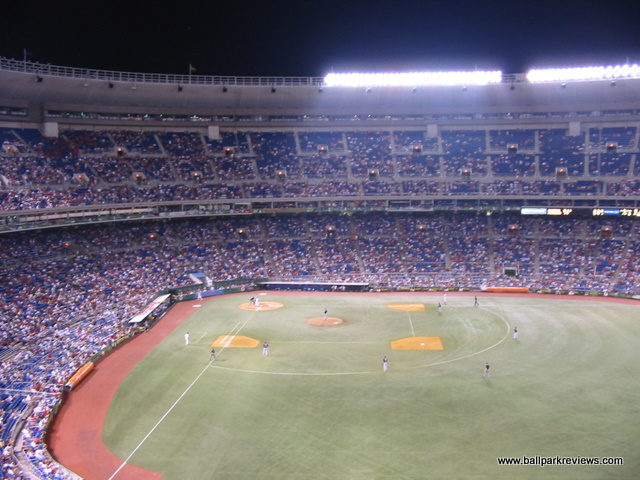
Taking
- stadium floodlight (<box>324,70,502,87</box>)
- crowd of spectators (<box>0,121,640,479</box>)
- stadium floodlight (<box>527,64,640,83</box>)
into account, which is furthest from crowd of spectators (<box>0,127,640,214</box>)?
stadium floodlight (<box>324,70,502,87</box>)

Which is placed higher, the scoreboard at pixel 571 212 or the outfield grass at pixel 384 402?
the scoreboard at pixel 571 212

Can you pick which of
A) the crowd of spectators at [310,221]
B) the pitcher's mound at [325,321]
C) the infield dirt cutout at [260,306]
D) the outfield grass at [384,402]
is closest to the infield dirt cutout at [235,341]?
the outfield grass at [384,402]

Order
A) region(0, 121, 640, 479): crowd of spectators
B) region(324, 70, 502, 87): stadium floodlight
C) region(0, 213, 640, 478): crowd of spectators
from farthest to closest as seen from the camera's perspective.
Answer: region(324, 70, 502, 87): stadium floodlight
region(0, 121, 640, 479): crowd of spectators
region(0, 213, 640, 478): crowd of spectators

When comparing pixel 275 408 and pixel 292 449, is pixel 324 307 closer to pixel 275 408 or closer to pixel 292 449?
pixel 275 408

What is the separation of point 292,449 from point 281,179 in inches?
1921

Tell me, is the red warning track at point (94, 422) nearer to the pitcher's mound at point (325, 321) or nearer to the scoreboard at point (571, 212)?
the pitcher's mound at point (325, 321)

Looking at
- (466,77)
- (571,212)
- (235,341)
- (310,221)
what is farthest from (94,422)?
(466,77)

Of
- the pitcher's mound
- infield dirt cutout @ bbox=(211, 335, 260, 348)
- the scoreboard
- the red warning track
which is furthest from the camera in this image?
the scoreboard

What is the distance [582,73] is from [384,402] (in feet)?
184

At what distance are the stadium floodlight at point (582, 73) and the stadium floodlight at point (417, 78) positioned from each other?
497cm

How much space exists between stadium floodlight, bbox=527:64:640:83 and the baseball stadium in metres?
0.25

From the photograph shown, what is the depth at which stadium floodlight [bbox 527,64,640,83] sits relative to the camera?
207 ft

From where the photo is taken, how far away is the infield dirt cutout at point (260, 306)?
50.1 meters

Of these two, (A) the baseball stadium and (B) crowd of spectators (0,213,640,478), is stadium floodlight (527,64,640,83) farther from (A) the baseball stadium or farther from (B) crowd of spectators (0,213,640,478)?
(B) crowd of spectators (0,213,640,478)
